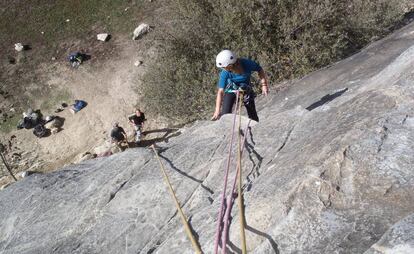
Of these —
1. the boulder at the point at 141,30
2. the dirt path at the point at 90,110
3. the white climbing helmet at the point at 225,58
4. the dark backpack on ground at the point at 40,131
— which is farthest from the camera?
the boulder at the point at 141,30

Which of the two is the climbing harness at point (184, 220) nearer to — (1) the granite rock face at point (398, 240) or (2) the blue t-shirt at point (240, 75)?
(1) the granite rock face at point (398, 240)

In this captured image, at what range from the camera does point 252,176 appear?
5691mm

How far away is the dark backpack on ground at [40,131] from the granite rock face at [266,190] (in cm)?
1130

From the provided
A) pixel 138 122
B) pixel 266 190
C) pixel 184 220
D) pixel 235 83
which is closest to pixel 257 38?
pixel 138 122

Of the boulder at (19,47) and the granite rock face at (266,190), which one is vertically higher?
the boulder at (19,47)

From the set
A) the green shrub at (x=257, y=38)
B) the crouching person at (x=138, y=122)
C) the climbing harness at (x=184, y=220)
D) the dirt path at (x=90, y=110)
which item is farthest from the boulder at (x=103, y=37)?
the climbing harness at (x=184, y=220)

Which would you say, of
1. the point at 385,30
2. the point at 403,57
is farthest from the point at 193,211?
the point at 385,30

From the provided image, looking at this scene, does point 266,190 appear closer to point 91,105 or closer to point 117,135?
point 117,135

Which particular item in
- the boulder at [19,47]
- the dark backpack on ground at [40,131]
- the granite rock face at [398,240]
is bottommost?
the granite rock face at [398,240]

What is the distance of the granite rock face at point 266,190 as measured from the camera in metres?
4.11

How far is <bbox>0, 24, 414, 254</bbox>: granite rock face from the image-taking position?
4.11 m

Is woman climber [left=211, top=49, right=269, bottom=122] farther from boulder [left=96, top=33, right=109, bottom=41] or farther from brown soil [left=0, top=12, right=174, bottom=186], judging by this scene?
boulder [left=96, top=33, right=109, bottom=41]

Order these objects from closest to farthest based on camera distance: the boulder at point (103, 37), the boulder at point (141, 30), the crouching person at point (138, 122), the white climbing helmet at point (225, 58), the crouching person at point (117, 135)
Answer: the white climbing helmet at point (225, 58) < the crouching person at point (117, 135) < the crouching person at point (138, 122) < the boulder at point (141, 30) < the boulder at point (103, 37)

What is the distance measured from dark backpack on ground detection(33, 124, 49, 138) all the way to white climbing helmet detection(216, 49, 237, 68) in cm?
1260
